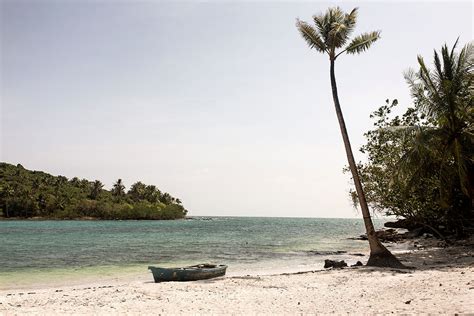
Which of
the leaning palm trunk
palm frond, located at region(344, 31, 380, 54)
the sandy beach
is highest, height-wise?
palm frond, located at region(344, 31, 380, 54)

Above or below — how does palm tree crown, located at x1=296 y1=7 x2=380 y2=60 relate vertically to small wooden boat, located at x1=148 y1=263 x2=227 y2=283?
above

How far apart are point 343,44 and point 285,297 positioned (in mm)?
14390

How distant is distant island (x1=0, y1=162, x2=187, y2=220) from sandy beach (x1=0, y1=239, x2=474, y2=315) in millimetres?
144682

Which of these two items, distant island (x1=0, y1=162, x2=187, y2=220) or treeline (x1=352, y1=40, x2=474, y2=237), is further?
distant island (x1=0, y1=162, x2=187, y2=220)

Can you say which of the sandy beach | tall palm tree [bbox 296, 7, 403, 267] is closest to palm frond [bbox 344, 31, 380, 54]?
tall palm tree [bbox 296, 7, 403, 267]

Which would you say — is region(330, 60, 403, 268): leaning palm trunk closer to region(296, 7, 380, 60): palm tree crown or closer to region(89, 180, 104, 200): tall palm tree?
region(296, 7, 380, 60): palm tree crown

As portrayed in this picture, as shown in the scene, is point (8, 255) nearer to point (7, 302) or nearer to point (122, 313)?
point (7, 302)

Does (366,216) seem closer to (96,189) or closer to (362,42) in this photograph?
(362,42)

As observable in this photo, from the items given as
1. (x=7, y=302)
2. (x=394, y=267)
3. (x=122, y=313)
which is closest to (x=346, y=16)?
(x=394, y=267)

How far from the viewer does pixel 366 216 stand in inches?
811

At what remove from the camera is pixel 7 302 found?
1318 centimetres

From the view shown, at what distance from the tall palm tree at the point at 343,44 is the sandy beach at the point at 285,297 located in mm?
2752

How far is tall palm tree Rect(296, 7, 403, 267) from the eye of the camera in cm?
2003

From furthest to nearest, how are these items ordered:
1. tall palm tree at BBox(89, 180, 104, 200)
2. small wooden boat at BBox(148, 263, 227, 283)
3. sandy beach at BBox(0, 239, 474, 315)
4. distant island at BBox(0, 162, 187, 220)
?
tall palm tree at BBox(89, 180, 104, 200) → distant island at BBox(0, 162, 187, 220) → small wooden boat at BBox(148, 263, 227, 283) → sandy beach at BBox(0, 239, 474, 315)
